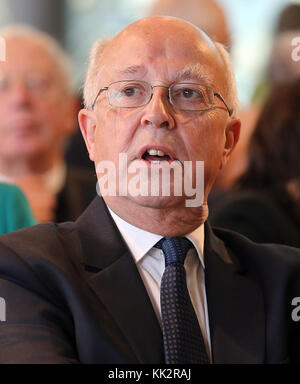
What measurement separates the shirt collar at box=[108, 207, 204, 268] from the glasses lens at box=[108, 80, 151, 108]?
0.19 m

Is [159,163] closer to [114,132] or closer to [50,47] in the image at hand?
[114,132]

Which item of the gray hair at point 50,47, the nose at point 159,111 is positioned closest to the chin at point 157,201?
the nose at point 159,111

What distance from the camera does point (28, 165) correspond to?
1.85 metres

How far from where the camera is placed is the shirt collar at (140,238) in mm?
1231

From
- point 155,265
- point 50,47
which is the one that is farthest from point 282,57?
point 155,265

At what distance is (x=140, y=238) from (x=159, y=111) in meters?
0.22

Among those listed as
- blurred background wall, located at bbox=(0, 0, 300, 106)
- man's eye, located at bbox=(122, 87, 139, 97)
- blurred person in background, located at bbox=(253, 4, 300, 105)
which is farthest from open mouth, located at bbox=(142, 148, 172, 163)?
blurred background wall, located at bbox=(0, 0, 300, 106)

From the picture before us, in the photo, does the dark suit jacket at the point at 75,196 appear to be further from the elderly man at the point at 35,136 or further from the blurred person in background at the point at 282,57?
the blurred person in background at the point at 282,57

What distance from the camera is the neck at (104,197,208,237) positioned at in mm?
1223

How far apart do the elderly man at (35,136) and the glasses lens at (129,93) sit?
455mm

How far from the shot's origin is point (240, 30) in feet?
16.3

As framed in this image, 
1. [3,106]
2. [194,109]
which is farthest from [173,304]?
[3,106]
